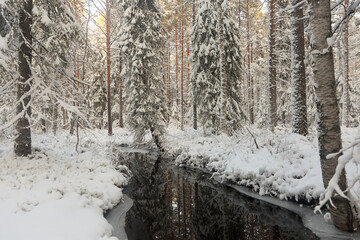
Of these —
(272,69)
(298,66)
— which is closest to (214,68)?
(272,69)

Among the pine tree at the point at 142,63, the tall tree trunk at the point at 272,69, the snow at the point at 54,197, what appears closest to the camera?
the snow at the point at 54,197

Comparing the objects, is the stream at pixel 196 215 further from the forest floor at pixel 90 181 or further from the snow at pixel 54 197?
the snow at pixel 54 197

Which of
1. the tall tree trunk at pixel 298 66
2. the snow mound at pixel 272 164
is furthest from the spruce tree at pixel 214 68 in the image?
the tall tree trunk at pixel 298 66

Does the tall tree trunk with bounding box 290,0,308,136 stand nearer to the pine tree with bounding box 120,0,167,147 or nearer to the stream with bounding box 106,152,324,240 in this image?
the stream with bounding box 106,152,324,240

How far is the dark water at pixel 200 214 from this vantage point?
6.37 m

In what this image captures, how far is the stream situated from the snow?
0.68m

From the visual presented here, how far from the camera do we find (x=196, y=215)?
7.63m

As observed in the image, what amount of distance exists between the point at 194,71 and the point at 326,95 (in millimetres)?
11693

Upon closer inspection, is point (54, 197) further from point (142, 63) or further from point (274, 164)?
point (142, 63)

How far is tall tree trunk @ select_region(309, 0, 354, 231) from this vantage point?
196 inches

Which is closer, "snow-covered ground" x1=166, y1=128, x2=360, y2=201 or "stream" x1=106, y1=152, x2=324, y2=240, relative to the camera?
"stream" x1=106, y1=152, x2=324, y2=240

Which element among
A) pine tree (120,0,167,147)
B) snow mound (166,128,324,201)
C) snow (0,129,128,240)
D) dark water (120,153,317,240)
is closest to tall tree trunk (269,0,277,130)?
snow mound (166,128,324,201)

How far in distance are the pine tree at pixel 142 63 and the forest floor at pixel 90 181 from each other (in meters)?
5.22

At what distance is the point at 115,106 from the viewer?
102 feet
